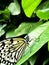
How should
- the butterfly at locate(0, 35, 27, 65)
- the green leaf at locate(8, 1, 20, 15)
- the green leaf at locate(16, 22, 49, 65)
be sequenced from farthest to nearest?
the green leaf at locate(8, 1, 20, 15), the butterfly at locate(0, 35, 27, 65), the green leaf at locate(16, 22, 49, 65)

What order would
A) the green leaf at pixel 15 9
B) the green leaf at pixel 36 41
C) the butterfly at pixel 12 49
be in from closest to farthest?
the green leaf at pixel 36 41
the butterfly at pixel 12 49
the green leaf at pixel 15 9

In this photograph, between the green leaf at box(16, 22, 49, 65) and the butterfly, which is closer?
the green leaf at box(16, 22, 49, 65)

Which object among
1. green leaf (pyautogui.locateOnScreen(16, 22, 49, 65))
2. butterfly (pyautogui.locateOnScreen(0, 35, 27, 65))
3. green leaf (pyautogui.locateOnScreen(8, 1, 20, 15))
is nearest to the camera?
green leaf (pyautogui.locateOnScreen(16, 22, 49, 65))

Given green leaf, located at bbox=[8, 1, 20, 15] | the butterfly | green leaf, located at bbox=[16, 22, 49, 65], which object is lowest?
the butterfly

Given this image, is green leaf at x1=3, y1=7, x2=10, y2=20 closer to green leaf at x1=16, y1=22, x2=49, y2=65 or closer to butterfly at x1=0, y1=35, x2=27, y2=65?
butterfly at x1=0, y1=35, x2=27, y2=65

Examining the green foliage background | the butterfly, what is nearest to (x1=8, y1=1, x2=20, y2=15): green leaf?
the green foliage background

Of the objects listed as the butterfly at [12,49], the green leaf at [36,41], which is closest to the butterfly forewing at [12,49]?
the butterfly at [12,49]

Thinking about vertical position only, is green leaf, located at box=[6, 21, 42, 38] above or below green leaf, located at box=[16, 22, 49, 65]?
below

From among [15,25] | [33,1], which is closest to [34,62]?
[15,25]

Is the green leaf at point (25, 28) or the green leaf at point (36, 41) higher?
the green leaf at point (36, 41)

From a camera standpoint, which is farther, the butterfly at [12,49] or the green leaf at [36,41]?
the butterfly at [12,49]

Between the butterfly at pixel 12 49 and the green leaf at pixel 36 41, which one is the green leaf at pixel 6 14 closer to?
the butterfly at pixel 12 49
